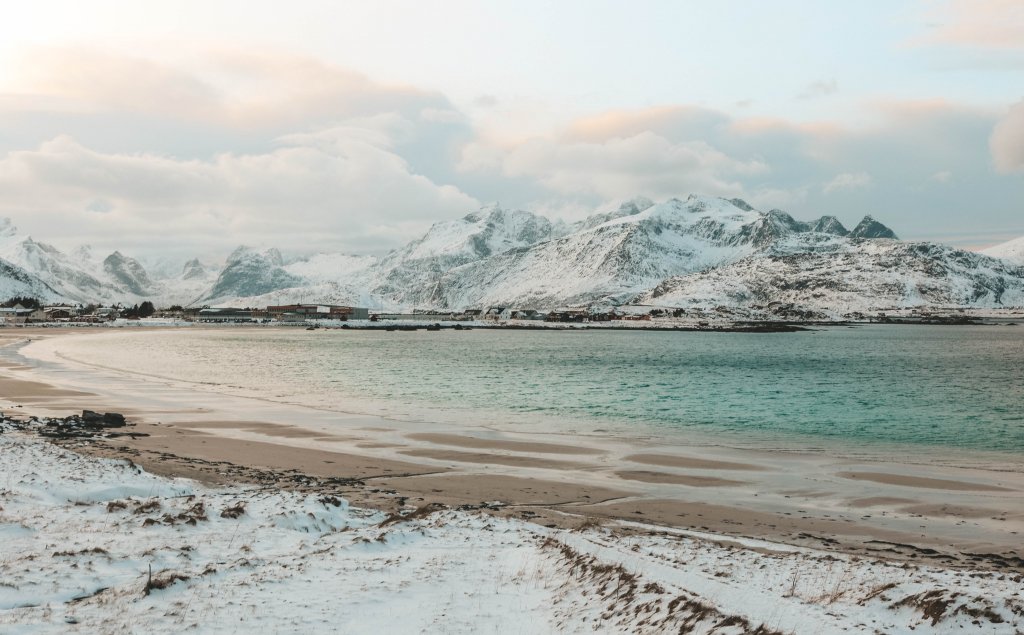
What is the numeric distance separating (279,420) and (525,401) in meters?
17.4

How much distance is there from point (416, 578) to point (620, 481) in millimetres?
12564

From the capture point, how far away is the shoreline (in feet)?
54.6

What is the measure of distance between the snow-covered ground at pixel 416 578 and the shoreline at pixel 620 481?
2.78m

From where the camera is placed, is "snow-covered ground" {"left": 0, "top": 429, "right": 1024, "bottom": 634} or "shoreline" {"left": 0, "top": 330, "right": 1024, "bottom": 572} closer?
"snow-covered ground" {"left": 0, "top": 429, "right": 1024, "bottom": 634}

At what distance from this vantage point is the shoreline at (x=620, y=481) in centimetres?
1666

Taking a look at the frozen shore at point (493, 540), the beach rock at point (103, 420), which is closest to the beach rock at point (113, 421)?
the beach rock at point (103, 420)

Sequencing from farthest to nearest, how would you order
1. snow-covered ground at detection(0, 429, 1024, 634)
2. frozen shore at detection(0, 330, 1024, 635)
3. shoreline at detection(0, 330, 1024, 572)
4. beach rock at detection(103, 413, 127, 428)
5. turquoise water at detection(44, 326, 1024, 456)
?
turquoise water at detection(44, 326, 1024, 456) → beach rock at detection(103, 413, 127, 428) → shoreline at detection(0, 330, 1024, 572) → frozen shore at detection(0, 330, 1024, 635) → snow-covered ground at detection(0, 429, 1024, 634)

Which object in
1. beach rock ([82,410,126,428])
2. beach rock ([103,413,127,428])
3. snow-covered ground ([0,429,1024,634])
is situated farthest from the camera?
beach rock ([103,413,127,428])

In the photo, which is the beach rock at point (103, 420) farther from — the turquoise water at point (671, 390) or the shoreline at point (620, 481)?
the turquoise water at point (671, 390)

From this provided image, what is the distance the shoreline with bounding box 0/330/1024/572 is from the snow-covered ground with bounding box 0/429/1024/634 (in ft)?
9.11

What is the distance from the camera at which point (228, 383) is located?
56906 mm

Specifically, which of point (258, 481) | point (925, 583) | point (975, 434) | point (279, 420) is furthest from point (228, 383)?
point (925, 583)

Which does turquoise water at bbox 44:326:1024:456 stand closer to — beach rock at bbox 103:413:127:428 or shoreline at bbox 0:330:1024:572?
shoreline at bbox 0:330:1024:572

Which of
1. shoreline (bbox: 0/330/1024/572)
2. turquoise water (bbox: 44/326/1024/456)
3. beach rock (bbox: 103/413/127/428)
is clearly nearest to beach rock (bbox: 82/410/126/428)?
beach rock (bbox: 103/413/127/428)
